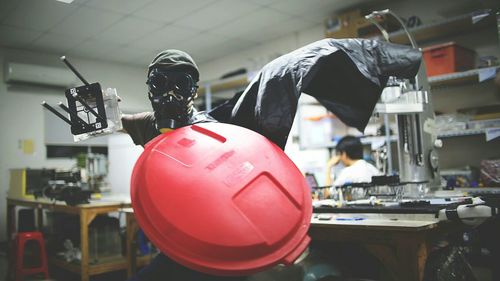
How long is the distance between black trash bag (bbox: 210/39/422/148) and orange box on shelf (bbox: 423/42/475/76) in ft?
7.04

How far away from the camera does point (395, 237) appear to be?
1.52 metres

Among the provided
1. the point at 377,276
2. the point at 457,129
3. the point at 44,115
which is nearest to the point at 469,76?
the point at 457,129

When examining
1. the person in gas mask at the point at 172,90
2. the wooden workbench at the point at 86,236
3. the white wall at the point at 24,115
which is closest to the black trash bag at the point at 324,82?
the person in gas mask at the point at 172,90

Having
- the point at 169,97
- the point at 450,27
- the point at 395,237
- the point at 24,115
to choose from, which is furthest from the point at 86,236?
the point at 450,27

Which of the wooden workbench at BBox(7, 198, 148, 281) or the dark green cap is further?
the wooden workbench at BBox(7, 198, 148, 281)

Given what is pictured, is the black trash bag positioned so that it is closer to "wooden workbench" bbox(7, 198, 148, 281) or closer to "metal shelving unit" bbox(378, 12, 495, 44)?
"wooden workbench" bbox(7, 198, 148, 281)

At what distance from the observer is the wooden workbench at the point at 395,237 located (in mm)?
1479

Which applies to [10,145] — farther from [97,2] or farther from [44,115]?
[97,2]

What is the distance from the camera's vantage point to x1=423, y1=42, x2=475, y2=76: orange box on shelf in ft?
11.6

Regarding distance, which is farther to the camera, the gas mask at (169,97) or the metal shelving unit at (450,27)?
the metal shelving unit at (450,27)

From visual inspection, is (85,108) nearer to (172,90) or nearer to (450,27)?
(172,90)

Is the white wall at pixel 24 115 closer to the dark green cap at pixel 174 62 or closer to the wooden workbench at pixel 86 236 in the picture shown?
the wooden workbench at pixel 86 236

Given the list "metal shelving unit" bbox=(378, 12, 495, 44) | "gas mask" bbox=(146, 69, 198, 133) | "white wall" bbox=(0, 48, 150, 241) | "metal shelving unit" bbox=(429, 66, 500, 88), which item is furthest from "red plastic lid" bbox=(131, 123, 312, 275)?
"white wall" bbox=(0, 48, 150, 241)

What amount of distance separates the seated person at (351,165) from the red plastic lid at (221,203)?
1.74 metres
